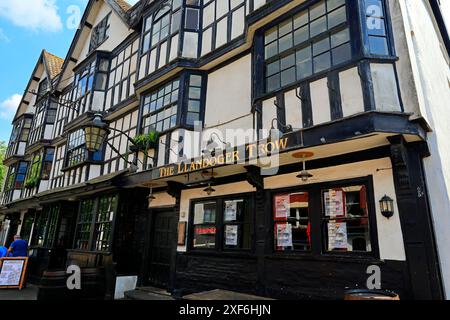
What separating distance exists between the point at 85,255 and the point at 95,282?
62.9 inches

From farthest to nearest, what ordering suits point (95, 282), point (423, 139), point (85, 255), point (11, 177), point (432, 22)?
point (11, 177) < point (85, 255) < point (95, 282) < point (432, 22) < point (423, 139)

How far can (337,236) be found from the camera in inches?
199

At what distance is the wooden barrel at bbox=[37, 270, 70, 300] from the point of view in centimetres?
725

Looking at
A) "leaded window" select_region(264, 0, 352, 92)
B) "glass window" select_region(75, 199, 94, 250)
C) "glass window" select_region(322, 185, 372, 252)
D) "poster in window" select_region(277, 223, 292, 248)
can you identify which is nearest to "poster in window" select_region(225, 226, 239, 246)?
"poster in window" select_region(277, 223, 292, 248)

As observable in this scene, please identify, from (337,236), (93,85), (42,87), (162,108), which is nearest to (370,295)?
(337,236)

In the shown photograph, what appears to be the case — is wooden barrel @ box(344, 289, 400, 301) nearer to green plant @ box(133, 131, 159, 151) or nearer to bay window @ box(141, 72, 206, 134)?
bay window @ box(141, 72, 206, 134)

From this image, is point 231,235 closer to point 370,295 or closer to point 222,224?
point 222,224

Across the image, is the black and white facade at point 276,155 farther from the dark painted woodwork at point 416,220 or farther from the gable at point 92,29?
the gable at point 92,29

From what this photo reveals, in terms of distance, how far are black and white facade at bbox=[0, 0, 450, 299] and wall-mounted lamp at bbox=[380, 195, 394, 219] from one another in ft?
0.16

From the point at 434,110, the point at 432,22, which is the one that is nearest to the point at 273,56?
the point at 434,110

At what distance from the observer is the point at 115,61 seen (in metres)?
12.5

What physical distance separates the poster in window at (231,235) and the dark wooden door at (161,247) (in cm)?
188

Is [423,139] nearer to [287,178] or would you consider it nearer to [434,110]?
[434,110]

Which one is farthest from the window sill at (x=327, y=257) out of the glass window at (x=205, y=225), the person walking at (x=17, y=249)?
the person walking at (x=17, y=249)
